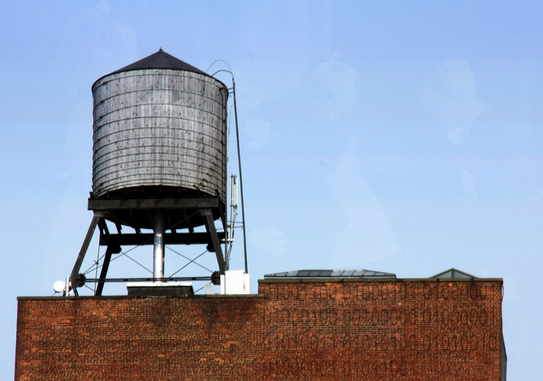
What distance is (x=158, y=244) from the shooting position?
130 ft

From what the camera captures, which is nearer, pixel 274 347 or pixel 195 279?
pixel 274 347

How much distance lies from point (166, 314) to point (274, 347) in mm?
3586

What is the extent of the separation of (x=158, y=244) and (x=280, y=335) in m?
5.59

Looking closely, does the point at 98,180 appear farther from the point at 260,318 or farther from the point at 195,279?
the point at 260,318

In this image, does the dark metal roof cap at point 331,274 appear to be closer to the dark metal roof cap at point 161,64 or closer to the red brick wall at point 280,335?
the red brick wall at point 280,335

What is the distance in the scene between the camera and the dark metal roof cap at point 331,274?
37.8 m

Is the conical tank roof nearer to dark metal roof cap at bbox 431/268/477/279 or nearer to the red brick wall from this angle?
the red brick wall

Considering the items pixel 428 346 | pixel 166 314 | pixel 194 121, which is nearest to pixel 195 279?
pixel 166 314

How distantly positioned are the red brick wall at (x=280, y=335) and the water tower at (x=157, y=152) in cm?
192

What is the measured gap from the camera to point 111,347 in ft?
122

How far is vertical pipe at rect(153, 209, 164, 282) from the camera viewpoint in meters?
39.5

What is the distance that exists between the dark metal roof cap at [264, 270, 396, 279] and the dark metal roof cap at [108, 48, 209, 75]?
7560mm

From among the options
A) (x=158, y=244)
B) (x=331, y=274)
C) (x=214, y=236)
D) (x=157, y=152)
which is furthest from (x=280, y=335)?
(x=157, y=152)

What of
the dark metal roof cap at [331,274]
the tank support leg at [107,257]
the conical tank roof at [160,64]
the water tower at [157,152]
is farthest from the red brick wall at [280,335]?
the conical tank roof at [160,64]
